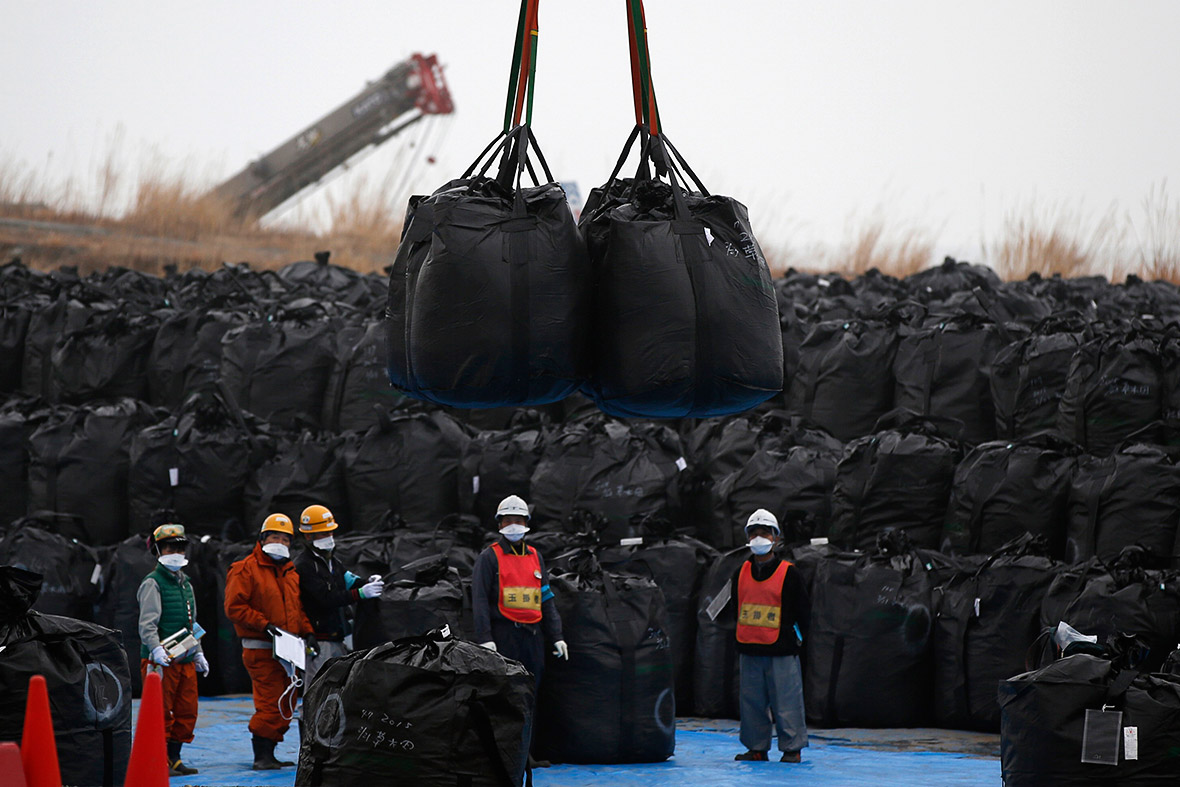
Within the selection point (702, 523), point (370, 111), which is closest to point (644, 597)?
point (702, 523)

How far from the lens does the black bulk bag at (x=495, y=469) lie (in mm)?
9367

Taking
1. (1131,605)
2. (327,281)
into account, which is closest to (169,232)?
(327,281)

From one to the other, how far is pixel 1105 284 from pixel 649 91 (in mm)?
9786

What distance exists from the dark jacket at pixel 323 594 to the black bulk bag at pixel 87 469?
294 cm

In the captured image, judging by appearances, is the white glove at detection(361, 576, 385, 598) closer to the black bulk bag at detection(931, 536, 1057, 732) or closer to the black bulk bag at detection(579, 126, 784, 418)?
the black bulk bag at detection(931, 536, 1057, 732)

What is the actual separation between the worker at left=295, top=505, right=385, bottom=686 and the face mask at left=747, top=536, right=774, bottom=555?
209 centimetres

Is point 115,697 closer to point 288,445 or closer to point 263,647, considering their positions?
point 263,647

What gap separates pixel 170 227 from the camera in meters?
18.4

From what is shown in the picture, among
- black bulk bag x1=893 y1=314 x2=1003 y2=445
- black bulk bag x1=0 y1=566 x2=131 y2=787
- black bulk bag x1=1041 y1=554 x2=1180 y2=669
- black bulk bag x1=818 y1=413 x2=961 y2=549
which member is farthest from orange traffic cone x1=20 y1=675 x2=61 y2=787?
black bulk bag x1=893 y1=314 x2=1003 y2=445

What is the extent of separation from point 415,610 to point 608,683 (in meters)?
1.13

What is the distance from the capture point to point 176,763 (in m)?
7.04

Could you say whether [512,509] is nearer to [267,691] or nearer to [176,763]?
[267,691]

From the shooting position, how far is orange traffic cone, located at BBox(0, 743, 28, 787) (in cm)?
416

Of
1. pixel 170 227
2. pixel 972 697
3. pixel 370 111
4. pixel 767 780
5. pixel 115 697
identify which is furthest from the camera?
pixel 370 111
